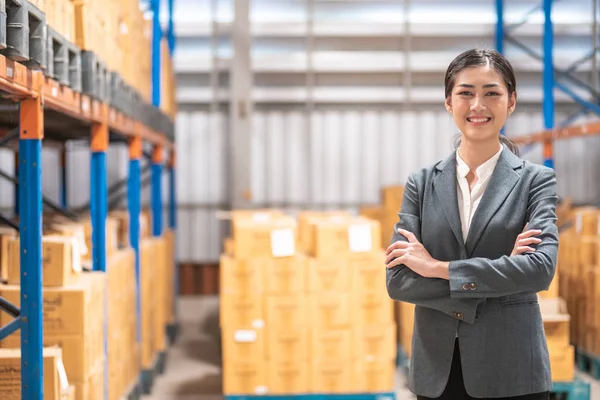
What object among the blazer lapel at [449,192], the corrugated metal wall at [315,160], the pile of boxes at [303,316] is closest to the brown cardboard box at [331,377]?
the pile of boxes at [303,316]

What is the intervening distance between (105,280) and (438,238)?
3465 millimetres

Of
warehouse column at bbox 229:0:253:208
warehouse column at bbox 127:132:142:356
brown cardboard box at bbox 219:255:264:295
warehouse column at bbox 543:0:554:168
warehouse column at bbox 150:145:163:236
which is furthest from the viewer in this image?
warehouse column at bbox 229:0:253:208

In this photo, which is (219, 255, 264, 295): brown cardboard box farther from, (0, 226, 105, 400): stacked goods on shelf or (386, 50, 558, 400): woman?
(386, 50, 558, 400): woman

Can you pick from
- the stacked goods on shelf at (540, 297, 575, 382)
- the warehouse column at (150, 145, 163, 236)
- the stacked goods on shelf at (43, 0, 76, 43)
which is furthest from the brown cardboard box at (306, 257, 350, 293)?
the warehouse column at (150, 145, 163, 236)

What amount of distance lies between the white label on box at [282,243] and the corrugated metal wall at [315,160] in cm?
655

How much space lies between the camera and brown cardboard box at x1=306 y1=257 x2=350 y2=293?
5684 millimetres

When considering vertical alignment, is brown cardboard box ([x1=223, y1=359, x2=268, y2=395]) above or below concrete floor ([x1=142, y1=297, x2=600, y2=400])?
above

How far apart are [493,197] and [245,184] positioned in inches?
353

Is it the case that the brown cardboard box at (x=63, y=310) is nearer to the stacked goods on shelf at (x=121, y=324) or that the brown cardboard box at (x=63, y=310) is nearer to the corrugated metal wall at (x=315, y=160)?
the stacked goods on shelf at (x=121, y=324)

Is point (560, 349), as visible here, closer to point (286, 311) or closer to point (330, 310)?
point (330, 310)

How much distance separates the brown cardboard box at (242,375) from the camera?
5676 mm

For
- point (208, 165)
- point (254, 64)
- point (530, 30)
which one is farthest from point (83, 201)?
point (530, 30)

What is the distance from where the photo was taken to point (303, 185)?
12.3 m

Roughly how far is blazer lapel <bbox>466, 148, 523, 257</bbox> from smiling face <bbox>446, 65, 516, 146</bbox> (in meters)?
0.11
